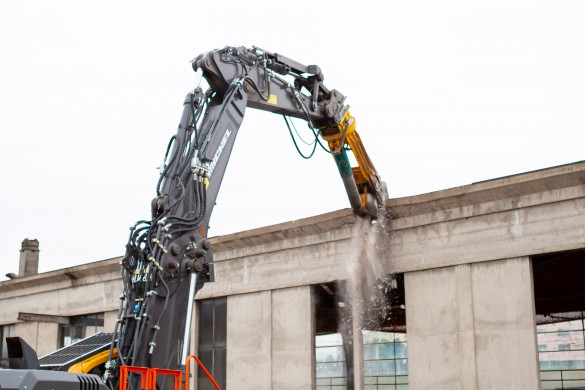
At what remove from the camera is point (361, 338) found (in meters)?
17.3

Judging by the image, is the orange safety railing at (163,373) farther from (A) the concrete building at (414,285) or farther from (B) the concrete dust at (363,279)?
(B) the concrete dust at (363,279)

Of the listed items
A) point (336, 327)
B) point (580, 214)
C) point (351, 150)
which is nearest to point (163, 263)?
point (351, 150)

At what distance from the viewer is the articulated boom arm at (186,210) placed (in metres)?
9.38

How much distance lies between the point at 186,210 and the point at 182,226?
346 mm

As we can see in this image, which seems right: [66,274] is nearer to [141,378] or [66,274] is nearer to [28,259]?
[28,259]

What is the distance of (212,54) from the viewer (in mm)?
11250

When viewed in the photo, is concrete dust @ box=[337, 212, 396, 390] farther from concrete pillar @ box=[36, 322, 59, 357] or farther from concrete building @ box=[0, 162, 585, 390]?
concrete pillar @ box=[36, 322, 59, 357]

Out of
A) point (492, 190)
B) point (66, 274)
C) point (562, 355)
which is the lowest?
point (562, 355)

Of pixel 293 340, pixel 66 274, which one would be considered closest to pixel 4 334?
pixel 66 274

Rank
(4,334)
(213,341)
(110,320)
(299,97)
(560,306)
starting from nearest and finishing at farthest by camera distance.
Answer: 1. (299,97)
2. (213,341)
3. (110,320)
4. (4,334)
5. (560,306)

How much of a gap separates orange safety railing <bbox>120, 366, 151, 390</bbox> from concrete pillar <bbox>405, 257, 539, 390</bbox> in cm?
837

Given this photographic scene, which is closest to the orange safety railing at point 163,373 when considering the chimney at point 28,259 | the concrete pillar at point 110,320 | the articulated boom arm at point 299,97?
the articulated boom arm at point 299,97

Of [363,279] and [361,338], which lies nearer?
[361,338]

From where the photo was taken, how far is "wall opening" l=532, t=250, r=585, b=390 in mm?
20031
